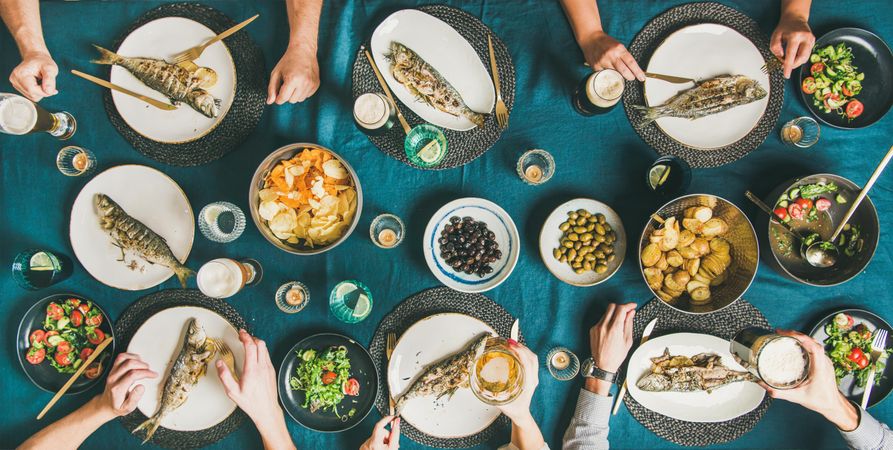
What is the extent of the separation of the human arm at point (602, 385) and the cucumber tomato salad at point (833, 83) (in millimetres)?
1072

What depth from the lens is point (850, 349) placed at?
5.61ft

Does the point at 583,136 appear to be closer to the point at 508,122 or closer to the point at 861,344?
the point at 508,122

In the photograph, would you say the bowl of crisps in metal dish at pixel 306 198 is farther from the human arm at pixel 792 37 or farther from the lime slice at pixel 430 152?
the human arm at pixel 792 37

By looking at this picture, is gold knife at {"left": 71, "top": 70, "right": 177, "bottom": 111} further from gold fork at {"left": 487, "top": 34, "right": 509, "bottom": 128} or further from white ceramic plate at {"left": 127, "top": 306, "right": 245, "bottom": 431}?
gold fork at {"left": 487, "top": 34, "right": 509, "bottom": 128}

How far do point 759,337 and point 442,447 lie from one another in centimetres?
115

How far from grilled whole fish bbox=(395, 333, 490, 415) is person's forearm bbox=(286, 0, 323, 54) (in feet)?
4.09

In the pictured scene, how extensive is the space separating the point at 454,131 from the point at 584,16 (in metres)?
0.64

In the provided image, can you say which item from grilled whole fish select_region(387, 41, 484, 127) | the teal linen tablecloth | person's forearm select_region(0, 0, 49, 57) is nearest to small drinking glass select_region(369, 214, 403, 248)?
the teal linen tablecloth

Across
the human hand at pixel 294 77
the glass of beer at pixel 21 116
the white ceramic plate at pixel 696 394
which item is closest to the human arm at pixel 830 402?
the white ceramic plate at pixel 696 394

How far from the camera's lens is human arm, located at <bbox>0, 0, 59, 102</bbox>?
5.44 feet

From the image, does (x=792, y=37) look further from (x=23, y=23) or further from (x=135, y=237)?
(x=23, y=23)

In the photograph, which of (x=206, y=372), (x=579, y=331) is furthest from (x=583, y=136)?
(x=206, y=372)

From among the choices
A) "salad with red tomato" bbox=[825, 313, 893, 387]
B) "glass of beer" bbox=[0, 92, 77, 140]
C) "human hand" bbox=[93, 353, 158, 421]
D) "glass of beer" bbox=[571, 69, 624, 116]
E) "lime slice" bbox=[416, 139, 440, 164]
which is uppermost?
"glass of beer" bbox=[0, 92, 77, 140]

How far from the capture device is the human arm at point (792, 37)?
1.65m
